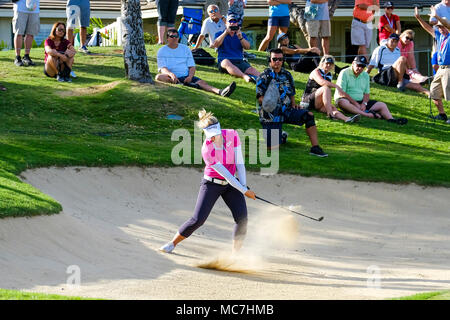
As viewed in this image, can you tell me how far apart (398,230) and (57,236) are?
5.46 meters

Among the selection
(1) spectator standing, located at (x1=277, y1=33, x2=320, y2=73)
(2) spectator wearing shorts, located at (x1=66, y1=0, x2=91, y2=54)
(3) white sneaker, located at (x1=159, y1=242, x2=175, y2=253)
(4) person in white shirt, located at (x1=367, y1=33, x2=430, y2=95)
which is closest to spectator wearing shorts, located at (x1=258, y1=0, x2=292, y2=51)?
(1) spectator standing, located at (x1=277, y1=33, x2=320, y2=73)

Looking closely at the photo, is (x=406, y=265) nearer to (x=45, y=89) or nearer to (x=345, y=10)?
(x=45, y=89)

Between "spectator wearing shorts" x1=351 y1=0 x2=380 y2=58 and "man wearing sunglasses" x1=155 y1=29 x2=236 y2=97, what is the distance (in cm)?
521

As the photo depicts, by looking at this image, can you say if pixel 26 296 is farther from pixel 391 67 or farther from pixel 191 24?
pixel 191 24

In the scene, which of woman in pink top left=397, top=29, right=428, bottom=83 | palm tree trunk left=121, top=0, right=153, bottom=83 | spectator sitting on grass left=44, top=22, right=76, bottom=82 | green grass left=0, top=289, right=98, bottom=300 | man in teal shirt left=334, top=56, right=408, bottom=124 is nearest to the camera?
green grass left=0, top=289, right=98, bottom=300

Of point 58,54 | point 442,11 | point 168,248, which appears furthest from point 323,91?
point 168,248

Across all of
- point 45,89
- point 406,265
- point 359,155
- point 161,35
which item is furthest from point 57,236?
point 161,35

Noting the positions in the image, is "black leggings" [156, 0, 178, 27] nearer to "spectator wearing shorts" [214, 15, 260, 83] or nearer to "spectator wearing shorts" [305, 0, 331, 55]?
"spectator wearing shorts" [214, 15, 260, 83]

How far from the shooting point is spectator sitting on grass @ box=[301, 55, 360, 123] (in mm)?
A: 19625

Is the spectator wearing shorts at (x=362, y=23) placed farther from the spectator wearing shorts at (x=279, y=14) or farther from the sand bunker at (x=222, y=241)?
the sand bunker at (x=222, y=241)

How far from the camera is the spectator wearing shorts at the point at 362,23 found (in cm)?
2423

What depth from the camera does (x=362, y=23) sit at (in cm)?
2433

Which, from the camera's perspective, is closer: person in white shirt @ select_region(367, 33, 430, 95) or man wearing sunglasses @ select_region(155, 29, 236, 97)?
man wearing sunglasses @ select_region(155, 29, 236, 97)

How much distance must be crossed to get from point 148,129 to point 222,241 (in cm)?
584
